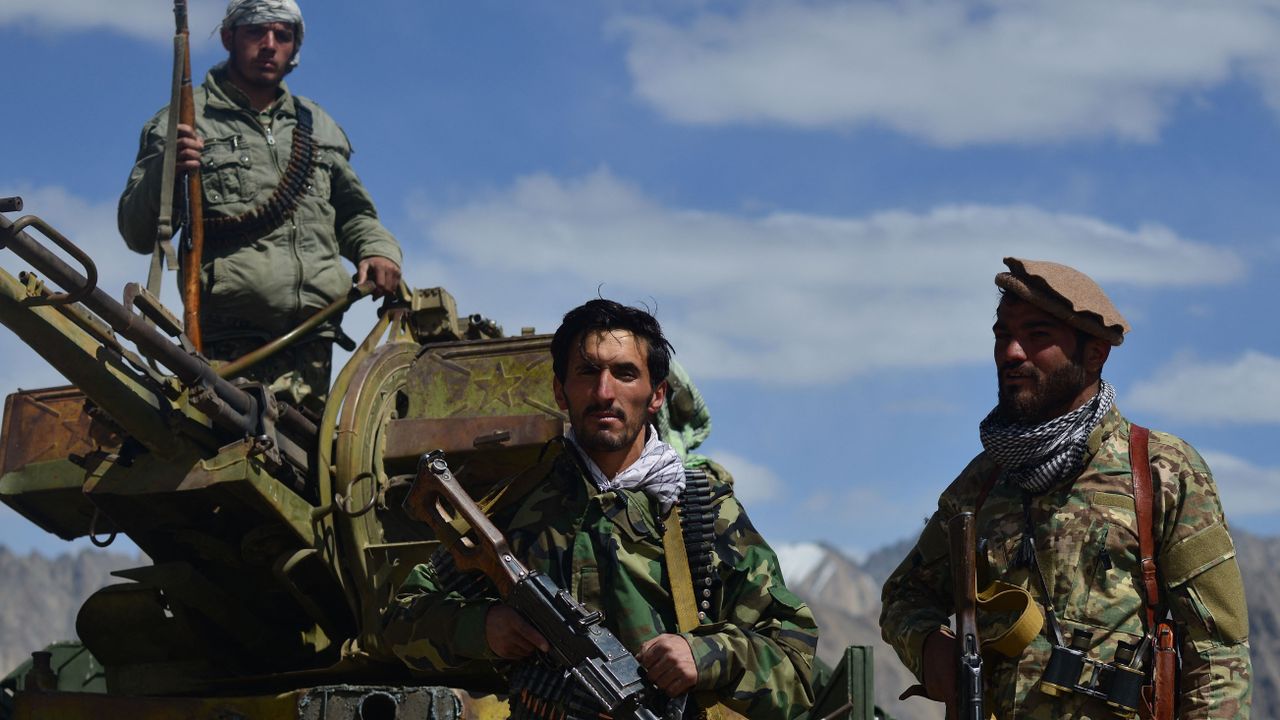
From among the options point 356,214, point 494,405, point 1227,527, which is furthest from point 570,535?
point 356,214

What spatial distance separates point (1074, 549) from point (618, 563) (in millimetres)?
1195

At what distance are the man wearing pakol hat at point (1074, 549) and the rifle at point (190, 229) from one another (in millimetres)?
4687

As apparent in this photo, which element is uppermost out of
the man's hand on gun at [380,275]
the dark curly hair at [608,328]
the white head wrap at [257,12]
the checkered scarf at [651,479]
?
the white head wrap at [257,12]

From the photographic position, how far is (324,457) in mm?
8711

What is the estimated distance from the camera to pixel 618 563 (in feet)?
16.2

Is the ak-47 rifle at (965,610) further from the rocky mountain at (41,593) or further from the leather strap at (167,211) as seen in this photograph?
the rocky mountain at (41,593)

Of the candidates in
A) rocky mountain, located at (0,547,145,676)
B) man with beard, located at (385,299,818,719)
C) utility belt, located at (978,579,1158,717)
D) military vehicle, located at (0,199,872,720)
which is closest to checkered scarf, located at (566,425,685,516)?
man with beard, located at (385,299,818,719)

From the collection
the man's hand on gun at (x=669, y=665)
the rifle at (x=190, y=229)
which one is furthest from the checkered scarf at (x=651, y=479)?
the rifle at (x=190, y=229)

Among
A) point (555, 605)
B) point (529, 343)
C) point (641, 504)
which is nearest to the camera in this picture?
point (555, 605)

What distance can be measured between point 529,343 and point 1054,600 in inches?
167

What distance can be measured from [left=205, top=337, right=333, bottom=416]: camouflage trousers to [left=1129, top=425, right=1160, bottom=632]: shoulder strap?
5056 millimetres

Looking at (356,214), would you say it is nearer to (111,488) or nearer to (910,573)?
(111,488)

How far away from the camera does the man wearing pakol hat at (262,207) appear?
9.44m

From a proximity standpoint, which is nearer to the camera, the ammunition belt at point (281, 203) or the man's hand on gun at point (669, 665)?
the man's hand on gun at point (669, 665)
